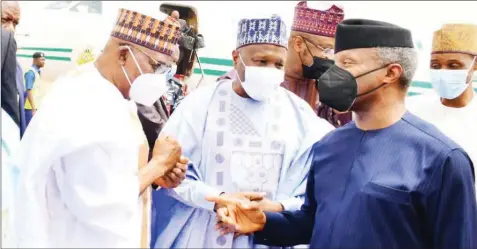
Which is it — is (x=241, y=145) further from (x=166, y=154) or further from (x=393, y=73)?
(x=393, y=73)

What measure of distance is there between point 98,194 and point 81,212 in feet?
0.29

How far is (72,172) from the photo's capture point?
2.22 m

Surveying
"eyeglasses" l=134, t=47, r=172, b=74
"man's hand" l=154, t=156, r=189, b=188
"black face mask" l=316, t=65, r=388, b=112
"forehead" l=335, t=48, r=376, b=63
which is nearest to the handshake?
"man's hand" l=154, t=156, r=189, b=188

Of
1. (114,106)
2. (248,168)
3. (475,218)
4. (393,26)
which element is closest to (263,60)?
(248,168)

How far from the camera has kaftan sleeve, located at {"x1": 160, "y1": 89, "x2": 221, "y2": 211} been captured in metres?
3.10

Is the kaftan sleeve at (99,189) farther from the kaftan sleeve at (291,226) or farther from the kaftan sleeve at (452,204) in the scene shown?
the kaftan sleeve at (452,204)

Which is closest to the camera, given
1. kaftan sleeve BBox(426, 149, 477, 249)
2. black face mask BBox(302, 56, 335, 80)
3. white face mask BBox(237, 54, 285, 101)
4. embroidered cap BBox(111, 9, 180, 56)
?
kaftan sleeve BBox(426, 149, 477, 249)

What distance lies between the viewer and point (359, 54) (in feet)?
8.60

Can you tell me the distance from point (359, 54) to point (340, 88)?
160 millimetres

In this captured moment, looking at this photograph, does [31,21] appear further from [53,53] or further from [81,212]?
[81,212]

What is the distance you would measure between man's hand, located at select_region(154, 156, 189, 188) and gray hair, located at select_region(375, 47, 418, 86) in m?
0.96

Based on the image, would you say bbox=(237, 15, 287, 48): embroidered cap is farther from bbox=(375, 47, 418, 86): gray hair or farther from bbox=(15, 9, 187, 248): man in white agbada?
bbox=(15, 9, 187, 248): man in white agbada

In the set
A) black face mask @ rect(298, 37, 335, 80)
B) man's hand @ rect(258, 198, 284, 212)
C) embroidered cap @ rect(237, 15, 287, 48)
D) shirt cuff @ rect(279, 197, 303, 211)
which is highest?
embroidered cap @ rect(237, 15, 287, 48)

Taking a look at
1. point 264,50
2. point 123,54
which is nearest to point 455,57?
point 264,50
